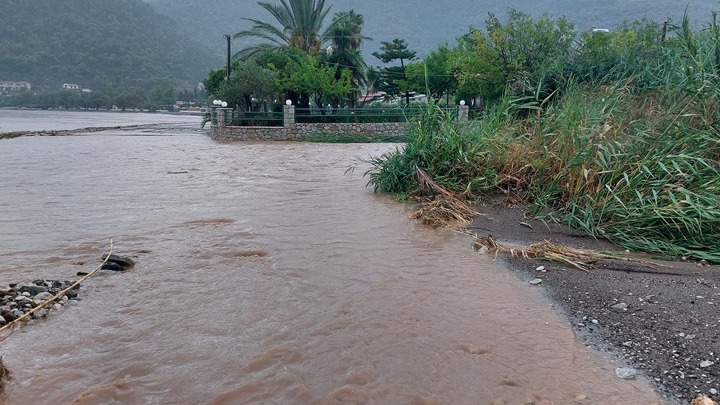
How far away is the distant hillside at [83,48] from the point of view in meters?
104

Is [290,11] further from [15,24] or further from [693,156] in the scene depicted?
[15,24]

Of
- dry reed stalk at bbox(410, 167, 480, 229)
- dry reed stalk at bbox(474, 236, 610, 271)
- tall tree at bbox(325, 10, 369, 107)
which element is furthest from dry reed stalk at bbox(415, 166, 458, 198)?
tall tree at bbox(325, 10, 369, 107)

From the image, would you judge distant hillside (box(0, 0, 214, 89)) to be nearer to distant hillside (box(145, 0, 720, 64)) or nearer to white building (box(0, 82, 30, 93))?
white building (box(0, 82, 30, 93))

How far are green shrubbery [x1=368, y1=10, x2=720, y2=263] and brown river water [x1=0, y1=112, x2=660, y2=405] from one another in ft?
5.74

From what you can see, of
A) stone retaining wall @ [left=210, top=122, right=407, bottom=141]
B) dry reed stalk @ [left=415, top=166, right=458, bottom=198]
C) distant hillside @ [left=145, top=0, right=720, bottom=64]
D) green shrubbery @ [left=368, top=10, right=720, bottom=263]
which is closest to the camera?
green shrubbery @ [left=368, top=10, right=720, bottom=263]

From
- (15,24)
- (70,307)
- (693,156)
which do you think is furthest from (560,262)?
(15,24)

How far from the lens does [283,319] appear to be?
4199 millimetres

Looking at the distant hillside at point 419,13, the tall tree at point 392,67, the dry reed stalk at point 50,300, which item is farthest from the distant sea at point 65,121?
the distant hillside at point 419,13

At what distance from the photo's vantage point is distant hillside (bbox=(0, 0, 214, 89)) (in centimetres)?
10362

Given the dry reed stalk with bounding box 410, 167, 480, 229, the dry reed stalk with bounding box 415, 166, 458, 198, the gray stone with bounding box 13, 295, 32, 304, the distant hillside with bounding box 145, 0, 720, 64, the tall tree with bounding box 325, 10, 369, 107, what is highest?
the distant hillside with bounding box 145, 0, 720, 64

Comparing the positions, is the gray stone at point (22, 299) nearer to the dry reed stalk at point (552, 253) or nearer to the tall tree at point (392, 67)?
the dry reed stalk at point (552, 253)

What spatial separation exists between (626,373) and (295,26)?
1386 inches

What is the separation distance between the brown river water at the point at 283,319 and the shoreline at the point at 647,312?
0.19 metres

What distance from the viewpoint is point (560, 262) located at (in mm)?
5531
